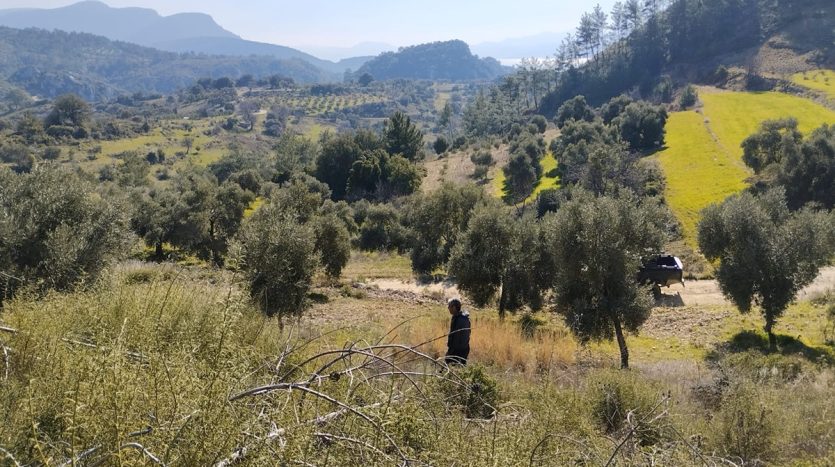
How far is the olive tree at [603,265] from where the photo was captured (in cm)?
1466

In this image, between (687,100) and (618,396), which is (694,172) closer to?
(687,100)

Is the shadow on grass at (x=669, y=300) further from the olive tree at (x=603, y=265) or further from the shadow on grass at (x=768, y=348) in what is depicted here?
the olive tree at (x=603, y=265)

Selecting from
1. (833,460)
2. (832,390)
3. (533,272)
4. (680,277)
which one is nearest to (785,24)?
(680,277)

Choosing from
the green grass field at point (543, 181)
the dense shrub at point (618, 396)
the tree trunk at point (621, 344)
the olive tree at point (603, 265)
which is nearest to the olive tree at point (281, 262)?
the olive tree at point (603, 265)

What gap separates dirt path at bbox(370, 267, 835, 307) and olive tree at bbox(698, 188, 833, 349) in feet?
15.6

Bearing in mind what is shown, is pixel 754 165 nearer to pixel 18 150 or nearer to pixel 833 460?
pixel 833 460

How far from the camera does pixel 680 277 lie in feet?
86.5

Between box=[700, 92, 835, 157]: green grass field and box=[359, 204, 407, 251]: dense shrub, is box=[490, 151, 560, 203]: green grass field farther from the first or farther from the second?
box=[700, 92, 835, 157]: green grass field

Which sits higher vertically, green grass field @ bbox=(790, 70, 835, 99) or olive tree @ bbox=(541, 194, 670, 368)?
green grass field @ bbox=(790, 70, 835, 99)

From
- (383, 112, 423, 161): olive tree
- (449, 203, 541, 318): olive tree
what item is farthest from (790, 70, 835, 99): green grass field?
(449, 203, 541, 318): olive tree

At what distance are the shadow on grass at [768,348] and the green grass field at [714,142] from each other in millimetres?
17117

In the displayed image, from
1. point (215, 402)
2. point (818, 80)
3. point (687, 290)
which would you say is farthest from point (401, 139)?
point (215, 402)

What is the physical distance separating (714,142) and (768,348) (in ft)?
137

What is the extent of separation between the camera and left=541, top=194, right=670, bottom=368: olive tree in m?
14.7
